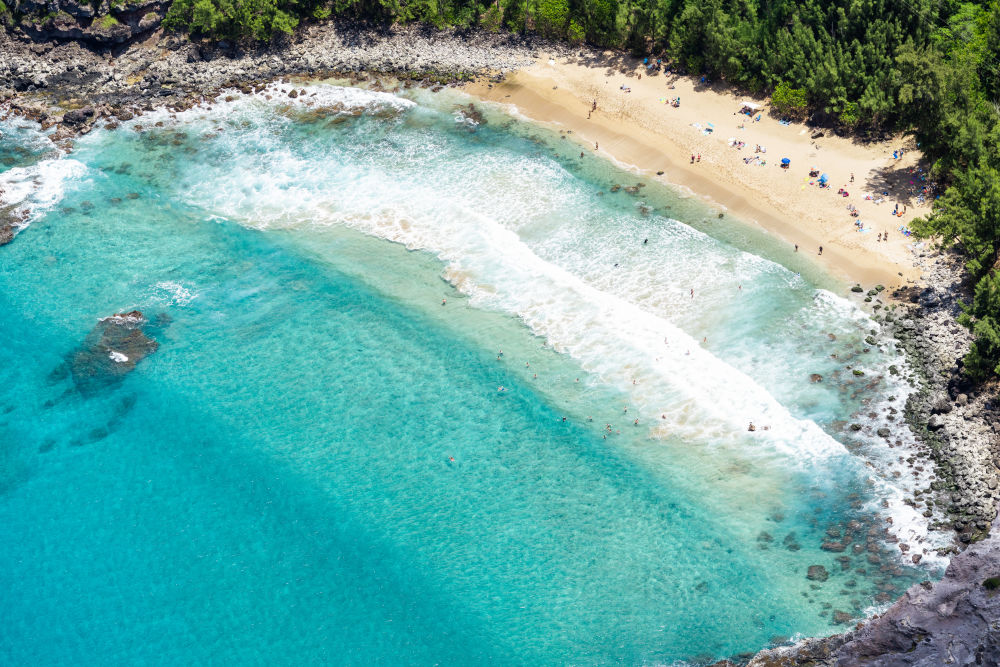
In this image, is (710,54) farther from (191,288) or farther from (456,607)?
(456,607)

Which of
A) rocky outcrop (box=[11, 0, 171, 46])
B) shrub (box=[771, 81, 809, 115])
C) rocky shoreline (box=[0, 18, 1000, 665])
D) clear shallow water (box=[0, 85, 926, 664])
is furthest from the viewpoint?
rocky outcrop (box=[11, 0, 171, 46])

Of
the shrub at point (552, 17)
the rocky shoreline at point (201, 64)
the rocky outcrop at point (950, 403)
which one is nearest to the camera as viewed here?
the rocky outcrop at point (950, 403)

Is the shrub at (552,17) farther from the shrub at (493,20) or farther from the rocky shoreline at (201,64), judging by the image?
the shrub at (493,20)

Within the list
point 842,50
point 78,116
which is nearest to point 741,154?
point 842,50

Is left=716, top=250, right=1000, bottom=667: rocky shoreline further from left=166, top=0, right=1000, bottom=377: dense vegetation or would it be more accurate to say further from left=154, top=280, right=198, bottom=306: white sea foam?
left=154, top=280, right=198, bottom=306: white sea foam

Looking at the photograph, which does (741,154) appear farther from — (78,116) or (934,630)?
(78,116)

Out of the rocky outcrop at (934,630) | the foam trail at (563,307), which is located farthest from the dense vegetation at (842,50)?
the foam trail at (563,307)

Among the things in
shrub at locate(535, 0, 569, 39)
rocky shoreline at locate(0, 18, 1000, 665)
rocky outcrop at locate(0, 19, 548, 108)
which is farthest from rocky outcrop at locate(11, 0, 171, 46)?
shrub at locate(535, 0, 569, 39)
